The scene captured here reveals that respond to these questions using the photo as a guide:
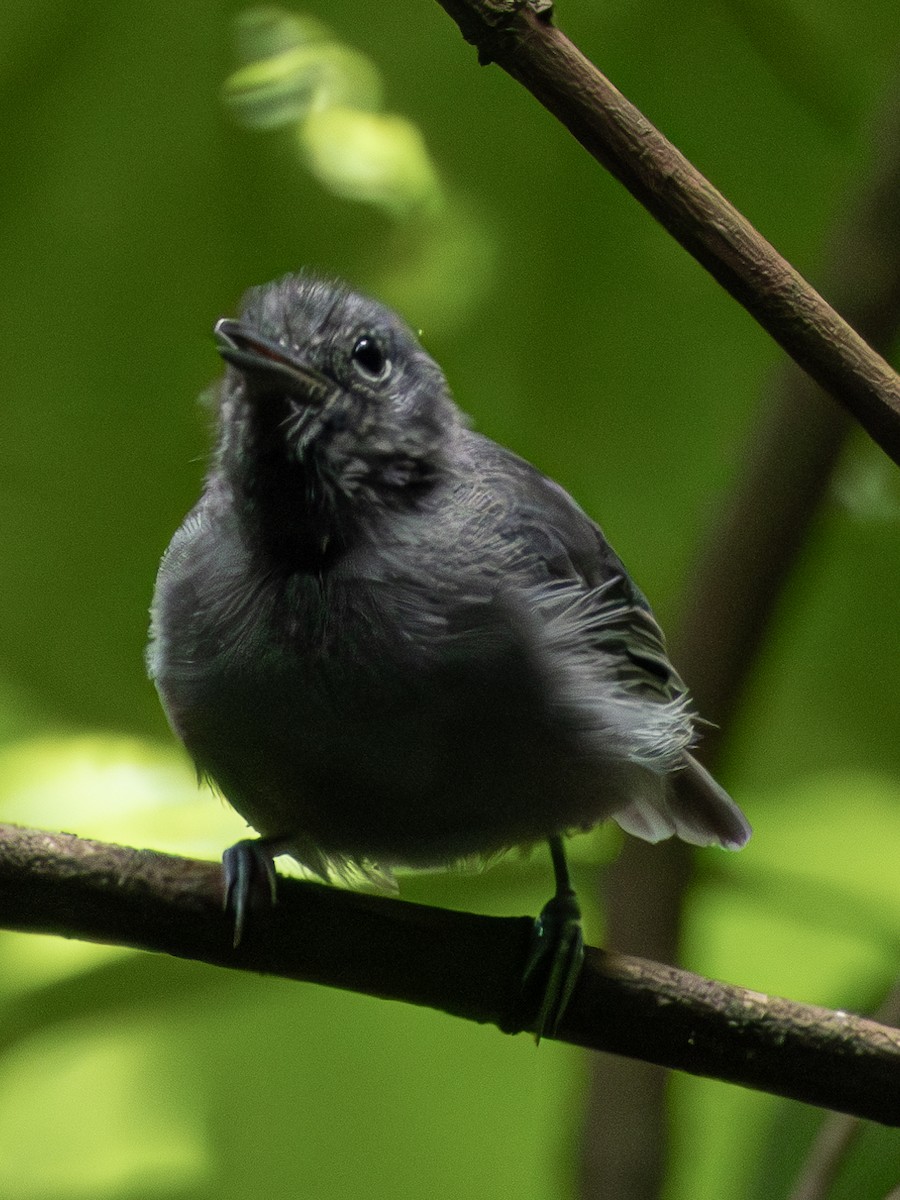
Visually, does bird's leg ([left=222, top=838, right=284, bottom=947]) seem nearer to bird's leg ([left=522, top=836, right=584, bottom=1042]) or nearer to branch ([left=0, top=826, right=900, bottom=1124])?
branch ([left=0, top=826, right=900, bottom=1124])

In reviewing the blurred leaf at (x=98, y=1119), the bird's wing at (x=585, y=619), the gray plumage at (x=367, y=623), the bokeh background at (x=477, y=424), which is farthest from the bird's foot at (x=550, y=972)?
the blurred leaf at (x=98, y=1119)

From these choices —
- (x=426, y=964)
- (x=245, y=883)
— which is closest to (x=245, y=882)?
(x=245, y=883)

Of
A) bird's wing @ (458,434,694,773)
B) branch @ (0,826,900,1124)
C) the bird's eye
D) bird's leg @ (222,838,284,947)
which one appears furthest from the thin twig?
the bird's eye

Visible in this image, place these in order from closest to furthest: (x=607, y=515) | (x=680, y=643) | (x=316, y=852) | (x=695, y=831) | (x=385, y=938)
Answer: (x=385, y=938) < (x=316, y=852) < (x=695, y=831) < (x=680, y=643) < (x=607, y=515)

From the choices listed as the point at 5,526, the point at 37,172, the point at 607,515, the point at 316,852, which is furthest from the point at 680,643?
the point at 37,172

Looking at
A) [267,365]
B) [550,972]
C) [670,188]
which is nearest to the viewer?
[670,188]

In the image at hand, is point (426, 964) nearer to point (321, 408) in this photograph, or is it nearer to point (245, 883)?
point (245, 883)

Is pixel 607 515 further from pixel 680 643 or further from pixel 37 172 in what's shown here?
pixel 37 172
